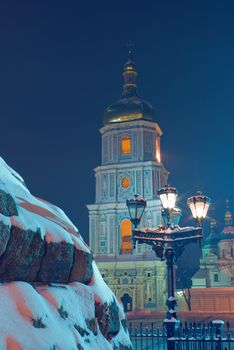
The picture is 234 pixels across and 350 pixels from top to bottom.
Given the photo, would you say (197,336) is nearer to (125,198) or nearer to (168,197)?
(168,197)

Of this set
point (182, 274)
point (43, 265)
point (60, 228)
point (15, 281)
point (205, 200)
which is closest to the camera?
point (15, 281)

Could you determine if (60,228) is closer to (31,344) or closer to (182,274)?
(31,344)

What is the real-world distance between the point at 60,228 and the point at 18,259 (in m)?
0.90

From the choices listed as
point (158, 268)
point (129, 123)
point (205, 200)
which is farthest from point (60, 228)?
point (129, 123)

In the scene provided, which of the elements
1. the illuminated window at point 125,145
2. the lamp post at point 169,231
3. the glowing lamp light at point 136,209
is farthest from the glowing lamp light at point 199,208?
the illuminated window at point 125,145

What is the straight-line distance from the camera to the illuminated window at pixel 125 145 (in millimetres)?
43906

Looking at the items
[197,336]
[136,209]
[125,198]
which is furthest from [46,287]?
[125,198]

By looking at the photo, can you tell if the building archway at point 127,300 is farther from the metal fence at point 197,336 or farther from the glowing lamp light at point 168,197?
the glowing lamp light at point 168,197

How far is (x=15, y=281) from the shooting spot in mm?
4633

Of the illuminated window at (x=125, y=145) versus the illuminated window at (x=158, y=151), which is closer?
the illuminated window at (x=125, y=145)

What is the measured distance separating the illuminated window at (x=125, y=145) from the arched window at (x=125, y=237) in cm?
652

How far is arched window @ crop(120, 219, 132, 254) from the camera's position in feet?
136

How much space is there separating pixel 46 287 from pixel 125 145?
39345mm

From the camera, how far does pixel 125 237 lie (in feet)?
138
